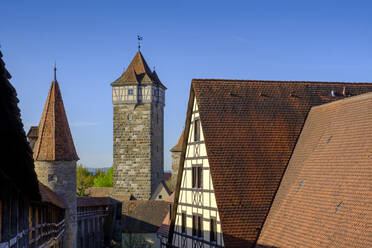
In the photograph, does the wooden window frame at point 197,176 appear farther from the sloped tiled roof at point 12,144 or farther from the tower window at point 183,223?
the sloped tiled roof at point 12,144

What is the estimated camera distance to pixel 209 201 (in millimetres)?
18625

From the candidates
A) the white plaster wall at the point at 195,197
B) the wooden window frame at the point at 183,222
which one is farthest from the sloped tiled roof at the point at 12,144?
the wooden window frame at the point at 183,222

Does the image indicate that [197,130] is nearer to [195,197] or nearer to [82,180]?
[195,197]

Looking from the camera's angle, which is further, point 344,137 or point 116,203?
point 116,203

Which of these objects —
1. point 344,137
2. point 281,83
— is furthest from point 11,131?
point 281,83

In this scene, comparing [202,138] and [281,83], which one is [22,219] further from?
[281,83]

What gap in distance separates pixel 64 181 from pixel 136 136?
89.3 ft

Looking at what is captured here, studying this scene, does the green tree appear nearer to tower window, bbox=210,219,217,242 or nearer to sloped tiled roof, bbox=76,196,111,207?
sloped tiled roof, bbox=76,196,111,207

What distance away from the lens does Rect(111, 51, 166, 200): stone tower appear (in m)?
57.6

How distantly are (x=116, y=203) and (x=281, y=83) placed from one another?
37.6 m

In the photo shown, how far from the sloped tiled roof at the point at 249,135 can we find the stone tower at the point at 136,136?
121ft

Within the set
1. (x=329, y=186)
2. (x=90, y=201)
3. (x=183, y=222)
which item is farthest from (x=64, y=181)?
(x=329, y=186)

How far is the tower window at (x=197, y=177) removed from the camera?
1962 centimetres

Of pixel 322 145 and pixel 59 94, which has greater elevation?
pixel 59 94
